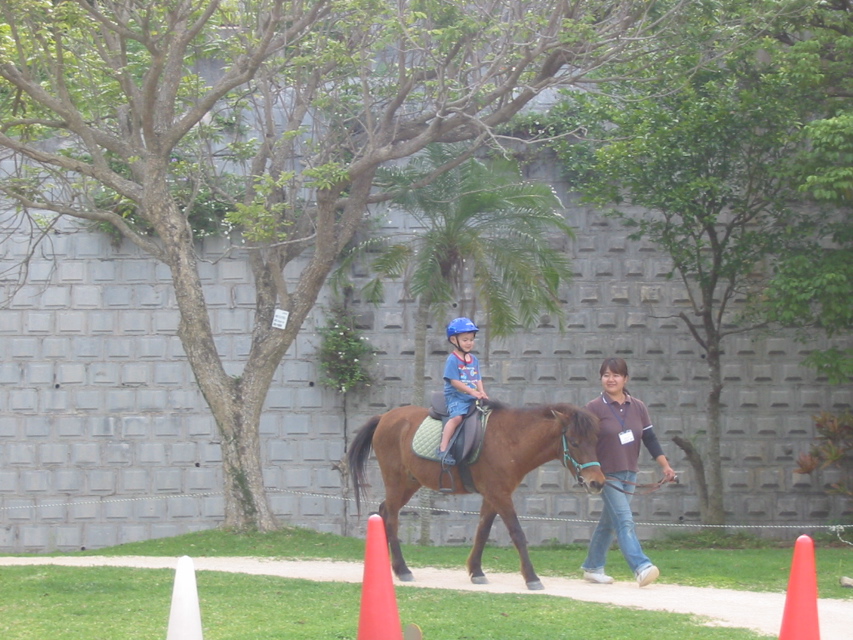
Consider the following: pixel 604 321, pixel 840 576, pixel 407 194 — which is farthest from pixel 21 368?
pixel 840 576

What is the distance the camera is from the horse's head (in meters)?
8.26

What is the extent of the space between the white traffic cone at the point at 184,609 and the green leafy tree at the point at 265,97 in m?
6.37

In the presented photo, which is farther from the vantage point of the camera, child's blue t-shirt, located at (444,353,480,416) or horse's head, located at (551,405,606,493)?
child's blue t-shirt, located at (444,353,480,416)

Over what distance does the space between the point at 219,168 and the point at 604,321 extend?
19.7ft

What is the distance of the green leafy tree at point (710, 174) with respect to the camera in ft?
41.5

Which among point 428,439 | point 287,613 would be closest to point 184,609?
point 287,613

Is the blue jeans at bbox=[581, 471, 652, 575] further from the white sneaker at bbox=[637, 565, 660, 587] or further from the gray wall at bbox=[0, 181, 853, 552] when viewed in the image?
the gray wall at bbox=[0, 181, 853, 552]

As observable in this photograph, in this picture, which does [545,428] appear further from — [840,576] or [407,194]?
[407,194]

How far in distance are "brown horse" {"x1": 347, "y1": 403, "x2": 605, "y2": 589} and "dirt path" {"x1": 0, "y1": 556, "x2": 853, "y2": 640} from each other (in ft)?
1.14

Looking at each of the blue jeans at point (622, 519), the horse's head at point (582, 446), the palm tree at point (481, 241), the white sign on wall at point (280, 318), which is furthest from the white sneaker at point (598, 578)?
the white sign on wall at point (280, 318)

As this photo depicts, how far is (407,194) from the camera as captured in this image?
1300cm

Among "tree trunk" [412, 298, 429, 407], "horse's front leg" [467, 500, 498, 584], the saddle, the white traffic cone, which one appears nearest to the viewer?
the white traffic cone

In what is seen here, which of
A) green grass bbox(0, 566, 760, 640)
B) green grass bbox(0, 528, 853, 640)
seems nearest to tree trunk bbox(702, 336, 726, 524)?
green grass bbox(0, 528, 853, 640)

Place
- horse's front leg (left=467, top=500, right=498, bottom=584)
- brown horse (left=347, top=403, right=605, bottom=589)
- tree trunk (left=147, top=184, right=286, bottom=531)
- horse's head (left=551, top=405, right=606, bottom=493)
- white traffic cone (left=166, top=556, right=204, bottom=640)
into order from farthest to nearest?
1. tree trunk (left=147, top=184, right=286, bottom=531)
2. horse's front leg (left=467, top=500, right=498, bottom=584)
3. brown horse (left=347, top=403, right=605, bottom=589)
4. horse's head (left=551, top=405, right=606, bottom=493)
5. white traffic cone (left=166, top=556, right=204, bottom=640)
